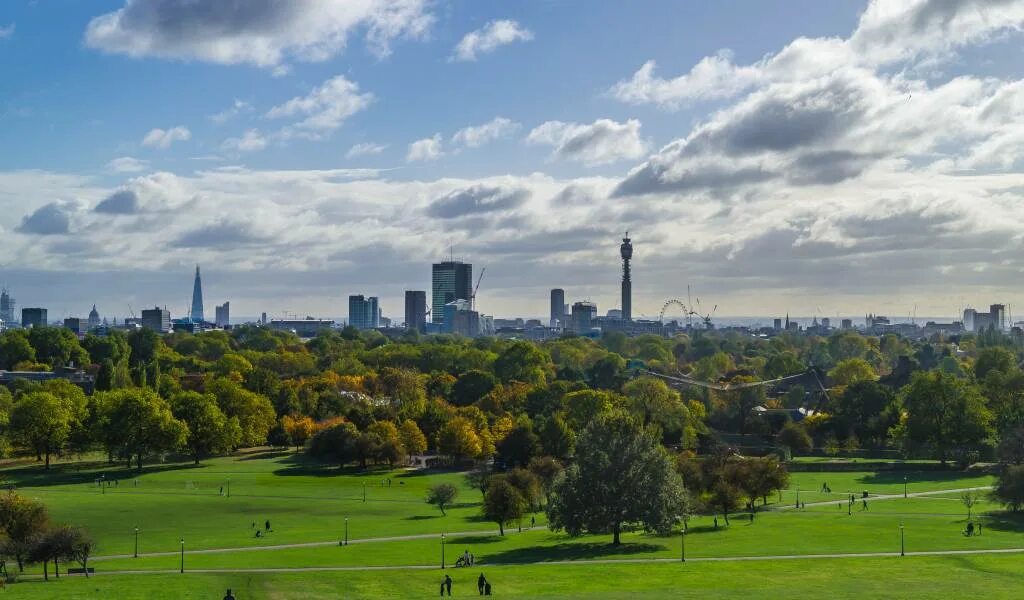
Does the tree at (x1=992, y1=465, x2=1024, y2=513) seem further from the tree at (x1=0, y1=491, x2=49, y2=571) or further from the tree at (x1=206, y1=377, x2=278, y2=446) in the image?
the tree at (x1=206, y1=377, x2=278, y2=446)

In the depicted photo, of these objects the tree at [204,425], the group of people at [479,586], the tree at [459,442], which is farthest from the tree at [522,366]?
the group of people at [479,586]

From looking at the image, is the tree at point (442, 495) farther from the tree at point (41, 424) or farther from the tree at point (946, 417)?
the tree at point (946, 417)

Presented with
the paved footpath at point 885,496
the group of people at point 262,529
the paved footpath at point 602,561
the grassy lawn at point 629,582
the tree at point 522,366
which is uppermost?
the tree at point 522,366

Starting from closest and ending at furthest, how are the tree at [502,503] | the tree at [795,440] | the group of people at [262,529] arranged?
1. the group of people at [262,529]
2. the tree at [502,503]
3. the tree at [795,440]

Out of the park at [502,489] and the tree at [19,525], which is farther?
the tree at [19,525]

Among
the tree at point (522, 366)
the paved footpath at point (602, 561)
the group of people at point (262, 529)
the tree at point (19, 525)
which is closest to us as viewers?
the paved footpath at point (602, 561)

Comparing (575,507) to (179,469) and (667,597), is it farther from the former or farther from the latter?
(179,469)
